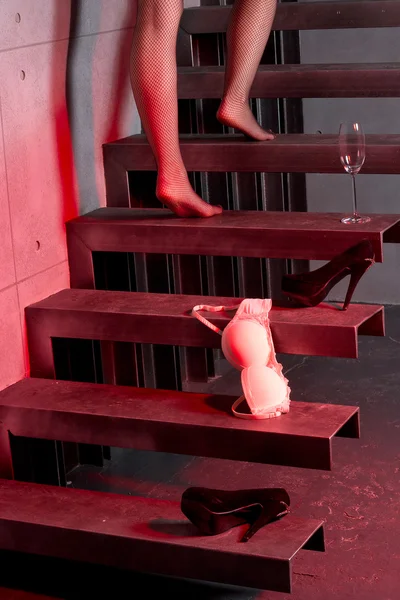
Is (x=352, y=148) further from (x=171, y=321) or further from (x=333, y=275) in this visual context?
(x=171, y=321)

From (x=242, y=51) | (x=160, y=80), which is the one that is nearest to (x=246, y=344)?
(x=160, y=80)

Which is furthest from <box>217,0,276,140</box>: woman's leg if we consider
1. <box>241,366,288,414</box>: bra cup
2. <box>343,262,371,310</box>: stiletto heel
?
<box>241,366,288,414</box>: bra cup

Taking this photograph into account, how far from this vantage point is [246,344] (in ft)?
7.54

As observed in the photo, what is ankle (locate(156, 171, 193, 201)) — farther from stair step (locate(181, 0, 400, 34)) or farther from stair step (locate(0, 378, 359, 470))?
stair step (locate(181, 0, 400, 34))

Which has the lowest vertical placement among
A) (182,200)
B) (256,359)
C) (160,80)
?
(256,359)

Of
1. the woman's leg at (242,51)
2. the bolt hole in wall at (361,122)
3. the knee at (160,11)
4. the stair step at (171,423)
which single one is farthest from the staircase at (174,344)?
the bolt hole in wall at (361,122)

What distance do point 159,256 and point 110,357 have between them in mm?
367

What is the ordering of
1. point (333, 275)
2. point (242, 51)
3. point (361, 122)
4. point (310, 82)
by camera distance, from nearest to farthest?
point (333, 275)
point (242, 51)
point (310, 82)
point (361, 122)

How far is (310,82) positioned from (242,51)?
295 millimetres

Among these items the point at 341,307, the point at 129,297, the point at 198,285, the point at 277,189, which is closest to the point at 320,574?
the point at 341,307

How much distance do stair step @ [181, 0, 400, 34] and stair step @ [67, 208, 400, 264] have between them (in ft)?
2.78

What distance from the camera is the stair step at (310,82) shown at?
9.98 feet

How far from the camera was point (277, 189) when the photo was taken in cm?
397

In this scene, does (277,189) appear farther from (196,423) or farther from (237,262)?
(196,423)
